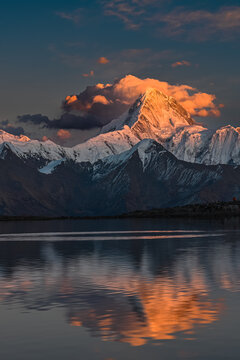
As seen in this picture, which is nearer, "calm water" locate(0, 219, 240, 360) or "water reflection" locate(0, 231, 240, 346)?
"calm water" locate(0, 219, 240, 360)

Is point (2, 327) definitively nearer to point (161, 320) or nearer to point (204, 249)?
point (161, 320)

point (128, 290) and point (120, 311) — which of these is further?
point (128, 290)

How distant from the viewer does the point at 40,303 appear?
169ft

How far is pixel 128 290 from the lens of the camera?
193 ft

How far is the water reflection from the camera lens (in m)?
41.7

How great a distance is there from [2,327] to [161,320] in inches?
396

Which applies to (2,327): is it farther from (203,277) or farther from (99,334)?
(203,277)

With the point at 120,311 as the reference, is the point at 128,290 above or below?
above

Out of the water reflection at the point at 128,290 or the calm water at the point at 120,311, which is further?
the water reflection at the point at 128,290

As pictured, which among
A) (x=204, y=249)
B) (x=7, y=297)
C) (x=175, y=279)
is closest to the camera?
(x=7, y=297)

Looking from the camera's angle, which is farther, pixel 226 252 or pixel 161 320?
pixel 226 252

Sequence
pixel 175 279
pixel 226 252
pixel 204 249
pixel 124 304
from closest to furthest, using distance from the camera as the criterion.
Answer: pixel 124 304 < pixel 175 279 < pixel 226 252 < pixel 204 249

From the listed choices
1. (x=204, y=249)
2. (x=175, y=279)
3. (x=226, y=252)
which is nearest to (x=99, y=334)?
(x=175, y=279)

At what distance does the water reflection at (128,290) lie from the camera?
41.7 m
